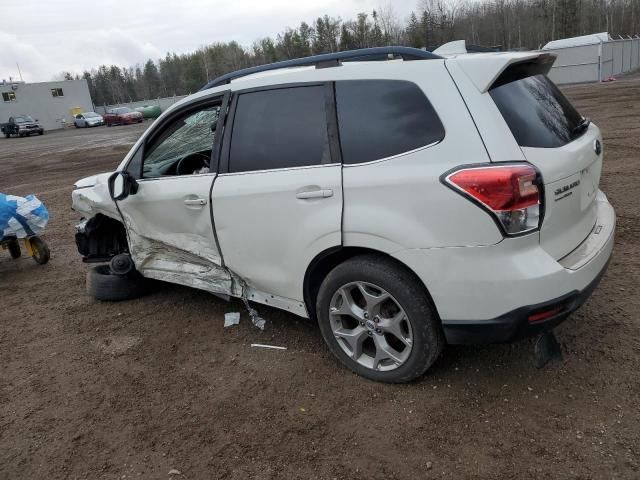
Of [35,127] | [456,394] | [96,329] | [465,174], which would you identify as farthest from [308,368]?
[35,127]

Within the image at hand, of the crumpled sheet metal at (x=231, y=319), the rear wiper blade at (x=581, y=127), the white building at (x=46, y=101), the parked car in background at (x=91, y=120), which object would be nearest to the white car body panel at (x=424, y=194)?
the rear wiper blade at (x=581, y=127)

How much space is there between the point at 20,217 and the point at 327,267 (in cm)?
426

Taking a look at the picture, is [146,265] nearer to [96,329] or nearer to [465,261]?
[96,329]

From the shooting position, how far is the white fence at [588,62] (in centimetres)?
3183

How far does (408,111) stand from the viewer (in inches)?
108

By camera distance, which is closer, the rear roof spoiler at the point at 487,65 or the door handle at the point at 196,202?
the rear roof spoiler at the point at 487,65

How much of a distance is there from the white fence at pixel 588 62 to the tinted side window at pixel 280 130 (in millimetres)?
32891

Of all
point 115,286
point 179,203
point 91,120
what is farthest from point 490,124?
point 91,120

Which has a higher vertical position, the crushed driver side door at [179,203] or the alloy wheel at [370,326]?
the crushed driver side door at [179,203]

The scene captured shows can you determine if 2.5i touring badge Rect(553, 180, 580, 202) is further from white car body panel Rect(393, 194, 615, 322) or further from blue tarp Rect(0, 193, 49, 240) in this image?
blue tarp Rect(0, 193, 49, 240)

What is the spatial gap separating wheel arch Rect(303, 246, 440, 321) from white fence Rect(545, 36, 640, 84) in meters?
33.2

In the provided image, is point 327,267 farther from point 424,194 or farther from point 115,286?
point 115,286

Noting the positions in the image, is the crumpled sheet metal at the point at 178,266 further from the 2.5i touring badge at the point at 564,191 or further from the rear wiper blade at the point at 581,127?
the rear wiper blade at the point at 581,127

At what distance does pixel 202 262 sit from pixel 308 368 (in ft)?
3.95
